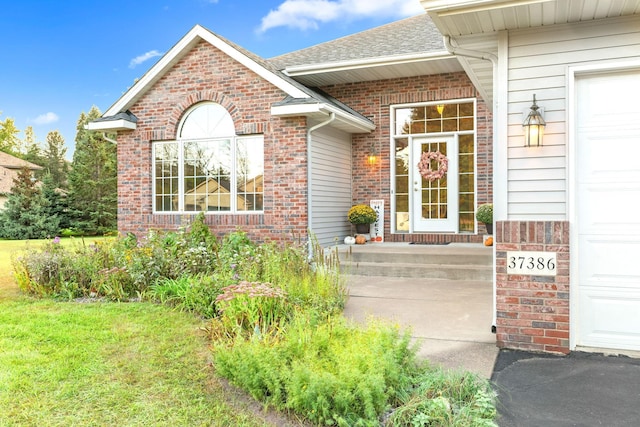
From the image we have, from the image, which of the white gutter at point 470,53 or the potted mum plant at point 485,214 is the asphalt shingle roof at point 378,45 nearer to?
the potted mum plant at point 485,214

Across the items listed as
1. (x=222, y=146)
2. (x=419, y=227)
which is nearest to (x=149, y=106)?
(x=222, y=146)

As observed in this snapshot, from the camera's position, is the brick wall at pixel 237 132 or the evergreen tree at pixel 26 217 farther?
the evergreen tree at pixel 26 217

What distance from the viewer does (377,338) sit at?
3277 millimetres

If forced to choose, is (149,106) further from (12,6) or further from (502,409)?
(12,6)

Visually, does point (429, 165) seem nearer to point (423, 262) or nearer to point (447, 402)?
point (423, 262)

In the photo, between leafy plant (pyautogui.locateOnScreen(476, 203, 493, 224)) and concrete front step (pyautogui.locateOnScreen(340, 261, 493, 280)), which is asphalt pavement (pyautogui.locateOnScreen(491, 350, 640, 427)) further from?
leafy plant (pyautogui.locateOnScreen(476, 203, 493, 224))

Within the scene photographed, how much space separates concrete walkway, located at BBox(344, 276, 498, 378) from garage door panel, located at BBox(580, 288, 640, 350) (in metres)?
0.82

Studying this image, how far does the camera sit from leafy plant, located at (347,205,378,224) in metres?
10.0

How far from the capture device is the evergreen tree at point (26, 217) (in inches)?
751

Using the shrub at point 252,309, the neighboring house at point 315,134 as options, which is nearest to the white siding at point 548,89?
the neighboring house at point 315,134

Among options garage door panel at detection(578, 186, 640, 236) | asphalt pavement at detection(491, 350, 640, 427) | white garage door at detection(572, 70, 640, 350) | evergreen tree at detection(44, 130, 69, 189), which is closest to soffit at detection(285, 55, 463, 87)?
white garage door at detection(572, 70, 640, 350)

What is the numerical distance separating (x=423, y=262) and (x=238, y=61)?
5071 mm

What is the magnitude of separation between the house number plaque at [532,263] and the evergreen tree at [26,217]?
19.2m

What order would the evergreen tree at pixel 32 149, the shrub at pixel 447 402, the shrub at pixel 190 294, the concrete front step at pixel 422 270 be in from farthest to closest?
the evergreen tree at pixel 32 149 → the concrete front step at pixel 422 270 → the shrub at pixel 190 294 → the shrub at pixel 447 402
